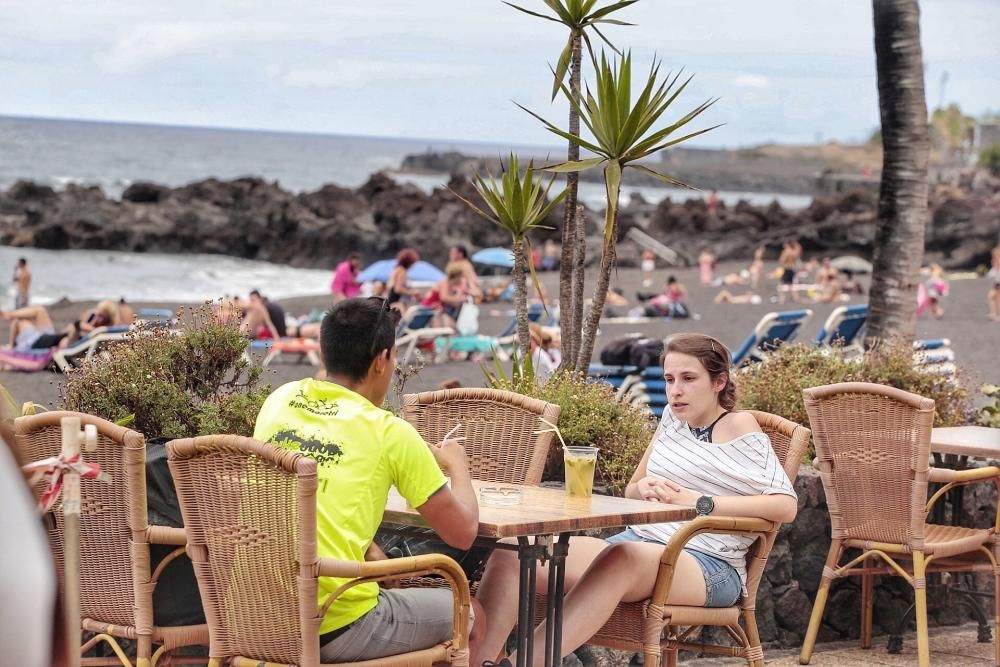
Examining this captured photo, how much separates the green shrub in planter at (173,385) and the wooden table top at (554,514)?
979mm

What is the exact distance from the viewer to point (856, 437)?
4938 mm

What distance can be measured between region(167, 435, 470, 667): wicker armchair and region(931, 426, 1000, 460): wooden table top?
8.47 feet

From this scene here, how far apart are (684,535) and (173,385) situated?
1867 millimetres

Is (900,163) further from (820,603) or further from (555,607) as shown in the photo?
(555,607)

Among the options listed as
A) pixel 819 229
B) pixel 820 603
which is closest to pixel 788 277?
pixel 819 229

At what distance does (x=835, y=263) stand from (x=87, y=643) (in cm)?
3030

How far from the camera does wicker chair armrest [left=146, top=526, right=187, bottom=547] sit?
373 centimetres

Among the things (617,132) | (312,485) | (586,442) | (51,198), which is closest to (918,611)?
(586,442)

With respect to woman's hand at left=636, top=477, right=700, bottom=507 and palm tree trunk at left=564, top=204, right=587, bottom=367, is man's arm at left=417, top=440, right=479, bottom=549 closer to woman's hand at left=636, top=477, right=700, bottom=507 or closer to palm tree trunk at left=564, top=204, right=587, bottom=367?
woman's hand at left=636, top=477, right=700, bottom=507

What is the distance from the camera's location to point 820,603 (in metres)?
5.05

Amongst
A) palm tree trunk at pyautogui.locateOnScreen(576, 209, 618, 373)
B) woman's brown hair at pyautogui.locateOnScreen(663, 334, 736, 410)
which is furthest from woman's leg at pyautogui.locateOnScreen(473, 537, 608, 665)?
palm tree trunk at pyautogui.locateOnScreen(576, 209, 618, 373)

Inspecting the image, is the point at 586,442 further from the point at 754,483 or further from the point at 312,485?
the point at 312,485

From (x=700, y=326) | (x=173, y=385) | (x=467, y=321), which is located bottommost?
(x=700, y=326)

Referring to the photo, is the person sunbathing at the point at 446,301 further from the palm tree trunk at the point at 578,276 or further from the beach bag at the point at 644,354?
the palm tree trunk at the point at 578,276
